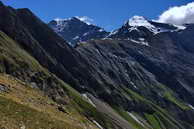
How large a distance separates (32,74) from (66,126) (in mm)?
146797

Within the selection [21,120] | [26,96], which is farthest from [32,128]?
[26,96]

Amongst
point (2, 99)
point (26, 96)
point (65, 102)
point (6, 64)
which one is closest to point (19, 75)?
point (6, 64)

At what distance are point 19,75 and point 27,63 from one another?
1662 cm

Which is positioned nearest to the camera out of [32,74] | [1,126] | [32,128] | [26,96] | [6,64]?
[1,126]

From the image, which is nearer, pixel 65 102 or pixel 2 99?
pixel 2 99

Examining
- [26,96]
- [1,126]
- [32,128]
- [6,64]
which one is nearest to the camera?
[1,126]

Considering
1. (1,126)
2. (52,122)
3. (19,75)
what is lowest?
(1,126)

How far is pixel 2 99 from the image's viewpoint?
50469mm

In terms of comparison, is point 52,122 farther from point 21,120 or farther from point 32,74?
point 32,74

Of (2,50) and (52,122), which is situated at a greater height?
(2,50)

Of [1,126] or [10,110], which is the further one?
[10,110]

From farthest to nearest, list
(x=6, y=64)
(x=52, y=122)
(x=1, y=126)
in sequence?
(x=6, y=64)
(x=52, y=122)
(x=1, y=126)

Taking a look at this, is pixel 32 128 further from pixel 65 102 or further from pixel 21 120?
pixel 65 102

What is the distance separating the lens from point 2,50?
187625 millimetres
